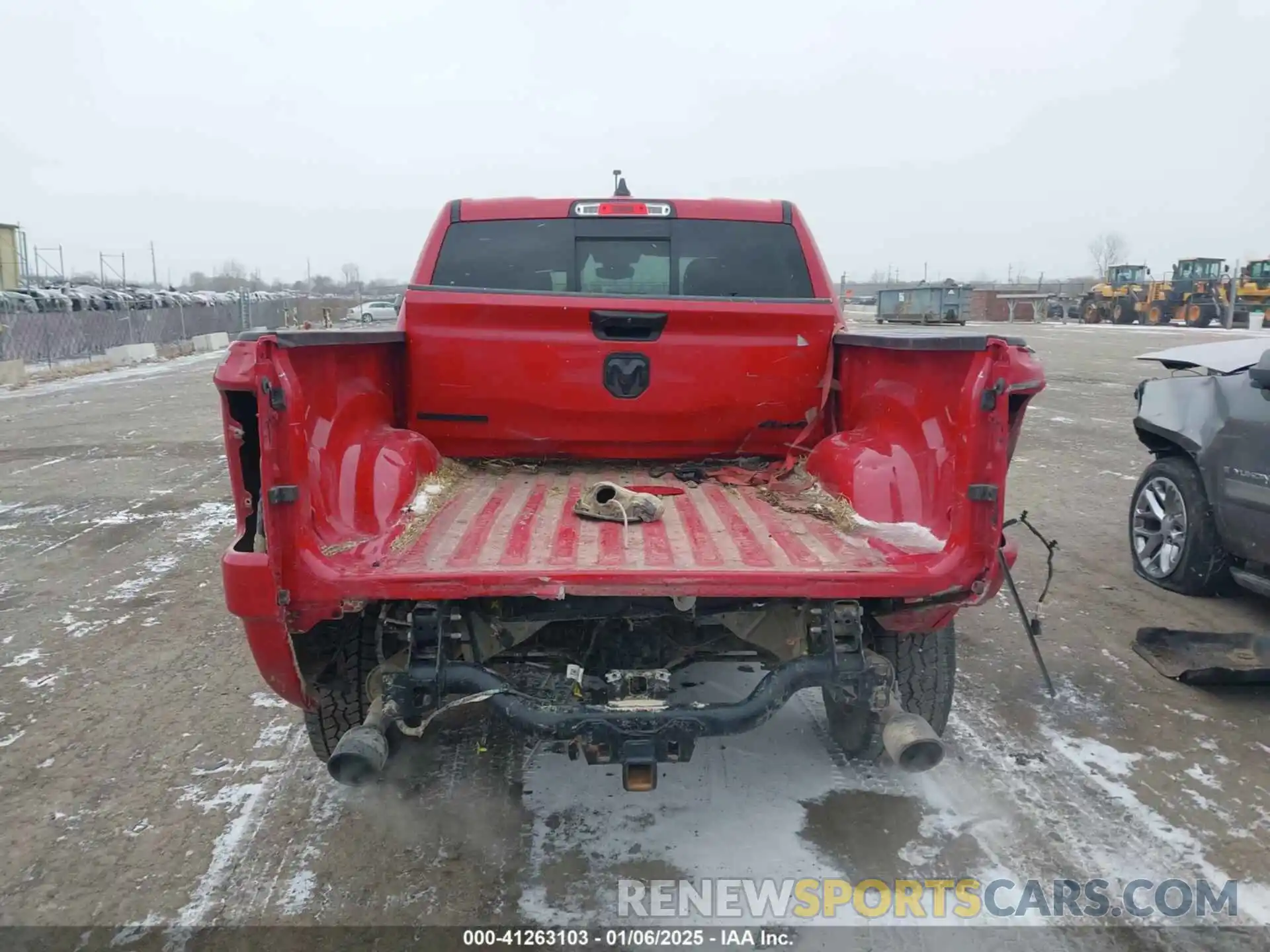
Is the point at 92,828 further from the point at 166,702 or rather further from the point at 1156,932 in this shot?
the point at 1156,932

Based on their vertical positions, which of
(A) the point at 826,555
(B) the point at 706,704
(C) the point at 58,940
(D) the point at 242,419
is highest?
(D) the point at 242,419

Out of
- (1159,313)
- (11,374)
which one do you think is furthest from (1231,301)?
(11,374)

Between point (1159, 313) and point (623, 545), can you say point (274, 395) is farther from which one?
point (1159, 313)

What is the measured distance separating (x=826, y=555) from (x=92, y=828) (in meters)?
2.83

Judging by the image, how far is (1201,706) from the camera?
4.25 m

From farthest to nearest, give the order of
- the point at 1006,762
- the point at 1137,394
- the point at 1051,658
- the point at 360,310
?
the point at 360,310, the point at 1137,394, the point at 1051,658, the point at 1006,762

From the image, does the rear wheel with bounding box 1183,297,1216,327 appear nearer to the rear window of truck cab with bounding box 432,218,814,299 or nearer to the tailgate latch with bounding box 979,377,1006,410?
the rear window of truck cab with bounding box 432,218,814,299

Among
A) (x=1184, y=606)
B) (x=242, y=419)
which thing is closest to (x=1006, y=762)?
(x=1184, y=606)

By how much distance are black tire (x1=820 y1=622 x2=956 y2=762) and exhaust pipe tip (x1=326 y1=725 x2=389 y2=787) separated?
1643mm

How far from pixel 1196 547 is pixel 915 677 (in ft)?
9.53

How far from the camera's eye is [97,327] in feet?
85.5

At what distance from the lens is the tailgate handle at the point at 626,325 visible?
166 inches

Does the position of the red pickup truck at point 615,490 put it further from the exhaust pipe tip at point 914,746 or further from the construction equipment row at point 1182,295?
the construction equipment row at point 1182,295

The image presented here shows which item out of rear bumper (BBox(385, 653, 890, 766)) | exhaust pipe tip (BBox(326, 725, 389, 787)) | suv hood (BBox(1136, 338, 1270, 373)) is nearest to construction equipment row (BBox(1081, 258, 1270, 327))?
suv hood (BBox(1136, 338, 1270, 373))
